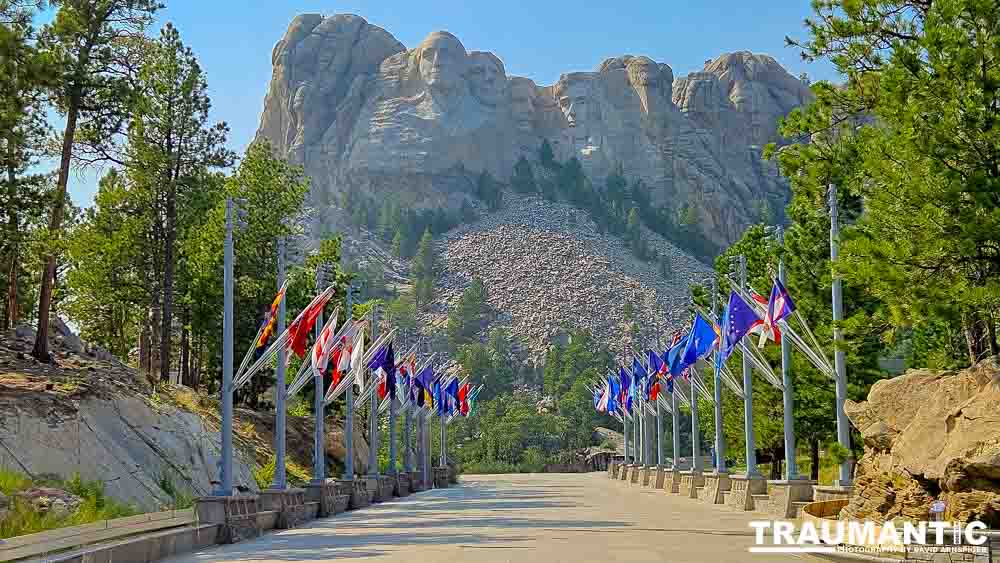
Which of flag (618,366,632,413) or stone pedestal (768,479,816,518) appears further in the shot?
flag (618,366,632,413)

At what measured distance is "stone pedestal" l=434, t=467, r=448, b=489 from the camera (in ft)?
222

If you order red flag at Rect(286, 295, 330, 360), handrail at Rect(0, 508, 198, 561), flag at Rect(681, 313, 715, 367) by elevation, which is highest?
flag at Rect(681, 313, 715, 367)

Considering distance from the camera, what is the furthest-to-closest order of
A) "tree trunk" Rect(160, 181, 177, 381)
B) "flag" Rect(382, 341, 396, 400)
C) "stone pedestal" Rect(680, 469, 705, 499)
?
"tree trunk" Rect(160, 181, 177, 381) → "stone pedestal" Rect(680, 469, 705, 499) → "flag" Rect(382, 341, 396, 400)

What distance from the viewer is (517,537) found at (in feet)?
76.4

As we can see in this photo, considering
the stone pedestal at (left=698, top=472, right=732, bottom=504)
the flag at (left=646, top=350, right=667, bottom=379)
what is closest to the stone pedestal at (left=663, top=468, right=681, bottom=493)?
the flag at (left=646, top=350, right=667, bottom=379)

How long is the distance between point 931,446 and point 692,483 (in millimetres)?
25346

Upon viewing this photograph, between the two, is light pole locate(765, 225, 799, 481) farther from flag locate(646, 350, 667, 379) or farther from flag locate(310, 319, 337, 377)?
flag locate(646, 350, 667, 379)

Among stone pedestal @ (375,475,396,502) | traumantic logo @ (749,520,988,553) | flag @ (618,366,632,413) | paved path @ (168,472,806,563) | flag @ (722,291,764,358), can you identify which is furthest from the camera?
flag @ (618,366,632,413)

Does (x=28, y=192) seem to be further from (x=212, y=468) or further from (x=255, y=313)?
(x=255, y=313)

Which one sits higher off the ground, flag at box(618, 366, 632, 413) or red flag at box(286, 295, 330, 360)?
flag at box(618, 366, 632, 413)

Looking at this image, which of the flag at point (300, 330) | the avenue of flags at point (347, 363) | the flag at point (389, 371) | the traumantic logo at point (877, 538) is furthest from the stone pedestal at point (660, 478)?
the traumantic logo at point (877, 538)

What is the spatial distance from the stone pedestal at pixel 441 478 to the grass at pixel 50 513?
39.7m

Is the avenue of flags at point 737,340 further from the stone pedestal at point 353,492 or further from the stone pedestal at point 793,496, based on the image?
the stone pedestal at point 353,492

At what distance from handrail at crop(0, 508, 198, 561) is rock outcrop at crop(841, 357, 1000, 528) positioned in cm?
1233
